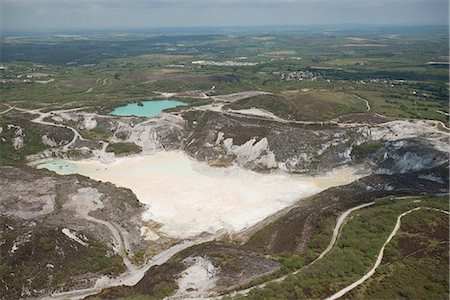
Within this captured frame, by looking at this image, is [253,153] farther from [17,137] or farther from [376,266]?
[17,137]

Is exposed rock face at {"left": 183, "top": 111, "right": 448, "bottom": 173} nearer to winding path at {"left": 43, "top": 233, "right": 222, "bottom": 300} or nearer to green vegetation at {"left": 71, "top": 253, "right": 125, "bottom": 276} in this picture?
winding path at {"left": 43, "top": 233, "right": 222, "bottom": 300}

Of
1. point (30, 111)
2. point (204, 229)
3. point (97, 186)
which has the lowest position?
point (204, 229)

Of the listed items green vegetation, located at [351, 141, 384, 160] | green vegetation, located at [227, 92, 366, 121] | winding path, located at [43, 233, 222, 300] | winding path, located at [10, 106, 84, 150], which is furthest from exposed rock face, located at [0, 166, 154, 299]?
green vegetation, located at [227, 92, 366, 121]

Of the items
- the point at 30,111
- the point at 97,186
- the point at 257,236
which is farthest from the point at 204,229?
the point at 30,111

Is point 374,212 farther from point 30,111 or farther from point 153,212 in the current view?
point 30,111

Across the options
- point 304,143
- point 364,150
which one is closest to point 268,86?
point 304,143

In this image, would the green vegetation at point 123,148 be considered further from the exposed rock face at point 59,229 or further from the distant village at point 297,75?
the distant village at point 297,75

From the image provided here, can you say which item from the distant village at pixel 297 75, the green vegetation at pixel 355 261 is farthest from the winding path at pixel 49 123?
the distant village at pixel 297 75
